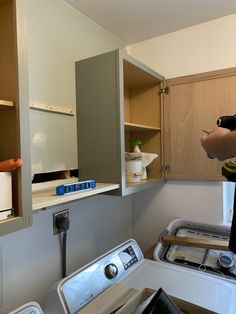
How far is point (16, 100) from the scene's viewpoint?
79cm

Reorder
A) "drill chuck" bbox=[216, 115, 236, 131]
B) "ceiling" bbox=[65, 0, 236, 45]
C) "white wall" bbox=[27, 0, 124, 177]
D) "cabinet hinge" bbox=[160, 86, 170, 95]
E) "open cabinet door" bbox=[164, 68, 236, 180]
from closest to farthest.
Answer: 1. "drill chuck" bbox=[216, 115, 236, 131]
2. "white wall" bbox=[27, 0, 124, 177]
3. "ceiling" bbox=[65, 0, 236, 45]
4. "open cabinet door" bbox=[164, 68, 236, 180]
5. "cabinet hinge" bbox=[160, 86, 170, 95]

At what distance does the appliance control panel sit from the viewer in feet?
3.17

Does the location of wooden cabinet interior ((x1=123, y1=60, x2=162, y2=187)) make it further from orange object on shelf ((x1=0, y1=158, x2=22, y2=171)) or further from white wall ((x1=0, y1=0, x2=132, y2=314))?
orange object on shelf ((x1=0, y1=158, x2=22, y2=171))

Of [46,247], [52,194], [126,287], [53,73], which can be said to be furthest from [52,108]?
[126,287]

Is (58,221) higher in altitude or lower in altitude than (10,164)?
lower

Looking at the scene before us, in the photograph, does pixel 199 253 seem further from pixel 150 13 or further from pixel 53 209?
pixel 150 13

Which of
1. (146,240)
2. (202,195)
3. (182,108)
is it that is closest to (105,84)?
(182,108)

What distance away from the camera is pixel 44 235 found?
1282mm

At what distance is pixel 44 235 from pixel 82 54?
3.65ft

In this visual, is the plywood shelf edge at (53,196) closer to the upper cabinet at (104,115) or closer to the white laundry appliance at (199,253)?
the upper cabinet at (104,115)

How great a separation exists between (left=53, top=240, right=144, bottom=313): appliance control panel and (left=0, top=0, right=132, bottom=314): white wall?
0.30 metres

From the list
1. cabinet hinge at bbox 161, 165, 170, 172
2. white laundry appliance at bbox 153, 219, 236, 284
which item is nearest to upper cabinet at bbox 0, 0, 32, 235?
white laundry appliance at bbox 153, 219, 236, 284

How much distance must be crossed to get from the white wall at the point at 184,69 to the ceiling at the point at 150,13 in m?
0.08

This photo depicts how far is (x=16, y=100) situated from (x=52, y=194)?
46 centimetres
